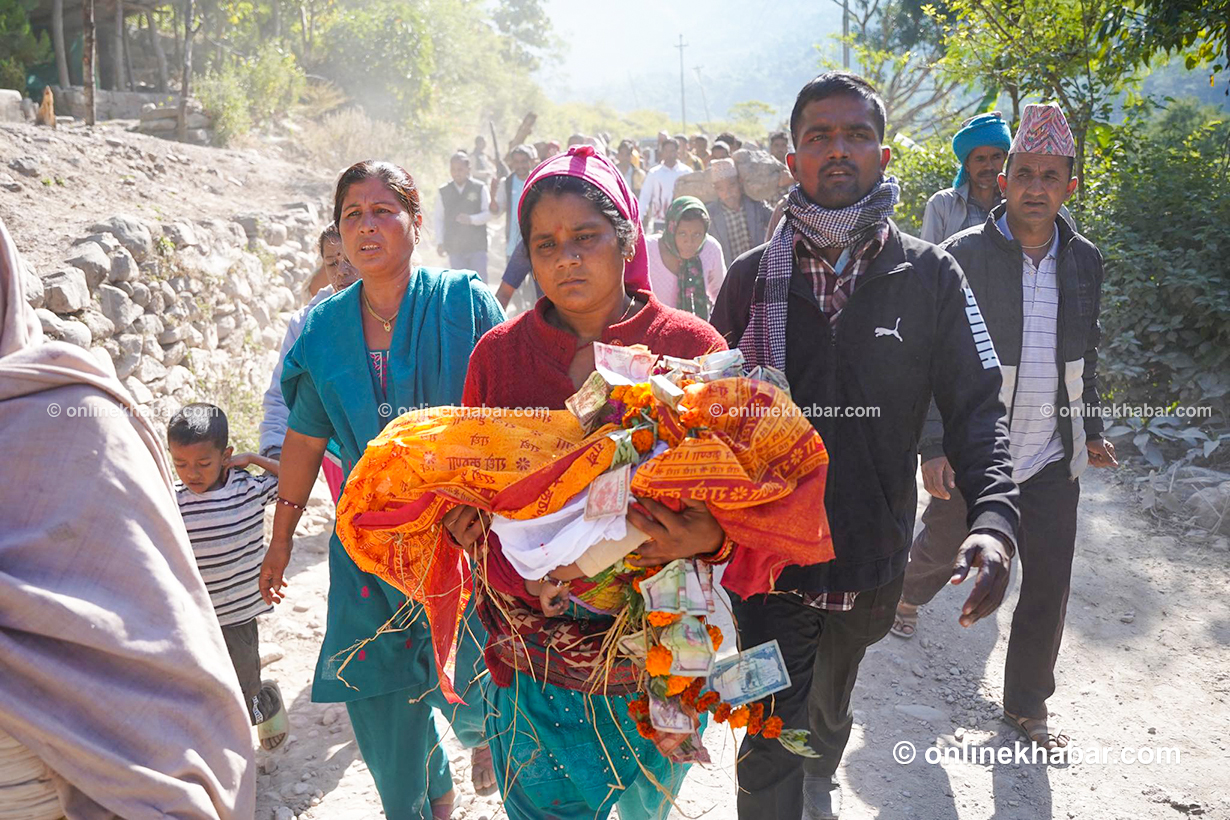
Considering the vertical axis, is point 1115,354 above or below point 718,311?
below

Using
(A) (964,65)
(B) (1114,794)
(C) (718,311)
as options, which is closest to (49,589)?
(C) (718,311)

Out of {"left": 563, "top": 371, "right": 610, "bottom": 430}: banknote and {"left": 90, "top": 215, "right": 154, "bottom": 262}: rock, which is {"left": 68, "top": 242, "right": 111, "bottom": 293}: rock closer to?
{"left": 90, "top": 215, "right": 154, "bottom": 262}: rock

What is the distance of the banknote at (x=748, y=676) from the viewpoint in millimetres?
2238

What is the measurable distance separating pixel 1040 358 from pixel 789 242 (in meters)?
1.75

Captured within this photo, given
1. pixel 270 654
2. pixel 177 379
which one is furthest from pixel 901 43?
pixel 270 654

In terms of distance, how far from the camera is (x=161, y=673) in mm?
1687

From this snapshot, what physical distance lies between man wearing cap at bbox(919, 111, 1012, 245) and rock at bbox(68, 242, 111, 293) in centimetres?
575

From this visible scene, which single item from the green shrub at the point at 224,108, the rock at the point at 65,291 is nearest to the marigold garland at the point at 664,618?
the rock at the point at 65,291

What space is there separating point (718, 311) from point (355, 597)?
1612 millimetres

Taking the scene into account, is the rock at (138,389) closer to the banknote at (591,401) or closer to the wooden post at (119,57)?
the banknote at (591,401)

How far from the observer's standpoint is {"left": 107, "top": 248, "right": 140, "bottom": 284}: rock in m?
6.75

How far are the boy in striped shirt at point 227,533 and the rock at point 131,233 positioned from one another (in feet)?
13.1

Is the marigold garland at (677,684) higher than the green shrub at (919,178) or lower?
lower

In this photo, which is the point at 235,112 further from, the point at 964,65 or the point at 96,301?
the point at 964,65
